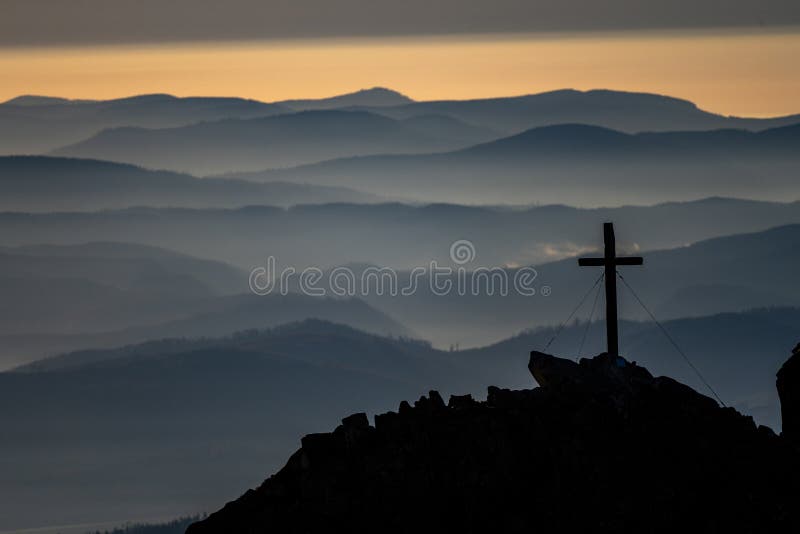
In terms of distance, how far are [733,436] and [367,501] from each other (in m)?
6.94

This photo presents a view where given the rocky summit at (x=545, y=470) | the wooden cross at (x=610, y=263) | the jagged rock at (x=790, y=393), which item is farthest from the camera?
the jagged rock at (x=790, y=393)

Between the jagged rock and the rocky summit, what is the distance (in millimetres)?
3641

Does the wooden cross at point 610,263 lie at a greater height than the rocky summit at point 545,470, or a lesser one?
greater

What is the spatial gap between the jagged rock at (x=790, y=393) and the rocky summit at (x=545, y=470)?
3641mm

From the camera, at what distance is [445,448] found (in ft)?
116

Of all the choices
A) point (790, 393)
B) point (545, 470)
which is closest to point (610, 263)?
point (790, 393)

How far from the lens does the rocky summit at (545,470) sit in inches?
1357

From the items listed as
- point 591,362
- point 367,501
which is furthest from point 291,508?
point 591,362

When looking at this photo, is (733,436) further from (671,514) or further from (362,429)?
(362,429)

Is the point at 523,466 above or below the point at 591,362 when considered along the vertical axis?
below

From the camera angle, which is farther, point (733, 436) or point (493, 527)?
point (733, 436)

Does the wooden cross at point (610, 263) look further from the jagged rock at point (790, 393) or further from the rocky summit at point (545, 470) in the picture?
the jagged rock at point (790, 393)

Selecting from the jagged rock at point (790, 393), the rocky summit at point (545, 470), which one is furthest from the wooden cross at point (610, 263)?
the jagged rock at point (790, 393)

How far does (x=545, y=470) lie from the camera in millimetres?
35156
